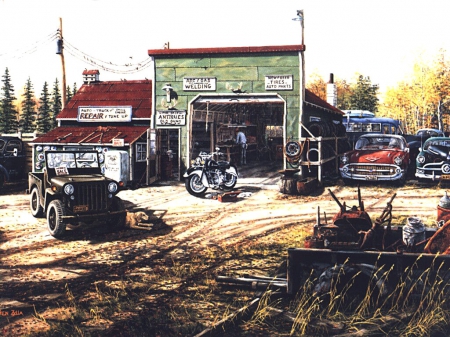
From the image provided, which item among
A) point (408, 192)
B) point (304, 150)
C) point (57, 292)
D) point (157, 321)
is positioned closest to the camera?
point (157, 321)

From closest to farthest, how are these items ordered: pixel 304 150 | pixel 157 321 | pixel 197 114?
pixel 157 321
pixel 304 150
pixel 197 114

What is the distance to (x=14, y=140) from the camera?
57.4 ft

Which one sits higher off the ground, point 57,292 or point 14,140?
point 14,140

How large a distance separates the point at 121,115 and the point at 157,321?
46.2ft

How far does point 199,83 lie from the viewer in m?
16.9

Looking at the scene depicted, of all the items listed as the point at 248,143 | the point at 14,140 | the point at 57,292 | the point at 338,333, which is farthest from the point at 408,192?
the point at 14,140

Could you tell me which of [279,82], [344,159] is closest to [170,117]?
[279,82]

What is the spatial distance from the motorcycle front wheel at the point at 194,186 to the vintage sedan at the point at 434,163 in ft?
23.5

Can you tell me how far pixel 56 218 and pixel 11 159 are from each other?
9118mm

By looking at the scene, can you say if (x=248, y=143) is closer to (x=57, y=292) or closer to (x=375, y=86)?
(x=57, y=292)

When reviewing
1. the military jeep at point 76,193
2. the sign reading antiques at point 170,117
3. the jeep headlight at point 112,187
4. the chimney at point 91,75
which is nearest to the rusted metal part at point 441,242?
the military jeep at point 76,193

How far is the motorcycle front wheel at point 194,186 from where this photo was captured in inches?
559

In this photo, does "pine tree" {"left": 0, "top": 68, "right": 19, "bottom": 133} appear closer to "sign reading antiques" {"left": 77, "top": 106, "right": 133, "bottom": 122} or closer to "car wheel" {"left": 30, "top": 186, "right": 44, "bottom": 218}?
"sign reading antiques" {"left": 77, "top": 106, "right": 133, "bottom": 122}

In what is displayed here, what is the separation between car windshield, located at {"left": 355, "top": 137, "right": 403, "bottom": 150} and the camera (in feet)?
50.4
